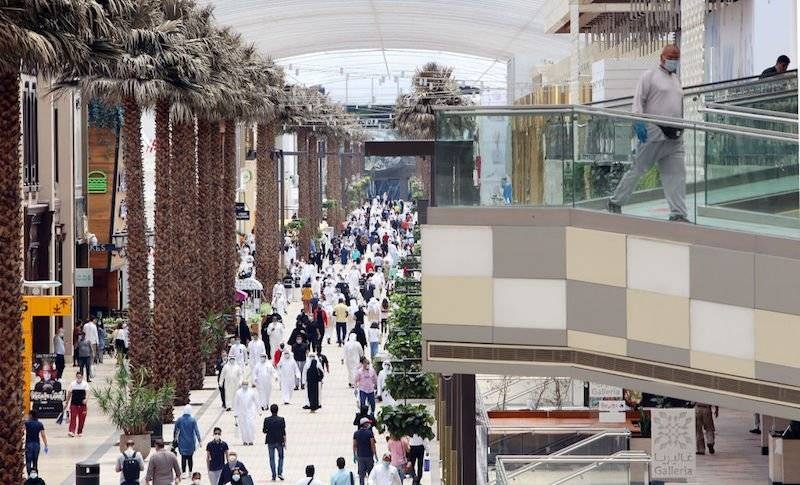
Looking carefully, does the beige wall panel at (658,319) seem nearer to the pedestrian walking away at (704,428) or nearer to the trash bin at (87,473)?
the trash bin at (87,473)

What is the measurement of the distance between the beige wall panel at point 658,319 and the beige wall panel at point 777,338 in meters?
0.68

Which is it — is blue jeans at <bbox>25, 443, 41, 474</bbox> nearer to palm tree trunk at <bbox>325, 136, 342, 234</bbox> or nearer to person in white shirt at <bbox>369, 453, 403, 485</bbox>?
person in white shirt at <bbox>369, 453, 403, 485</bbox>

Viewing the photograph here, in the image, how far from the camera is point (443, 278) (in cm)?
1521

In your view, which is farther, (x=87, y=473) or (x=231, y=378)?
(x=231, y=378)

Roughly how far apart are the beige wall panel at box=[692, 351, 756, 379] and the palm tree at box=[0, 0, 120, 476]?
9233 millimetres

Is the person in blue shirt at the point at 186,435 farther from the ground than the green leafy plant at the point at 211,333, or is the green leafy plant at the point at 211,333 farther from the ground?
the green leafy plant at the point at 211,333

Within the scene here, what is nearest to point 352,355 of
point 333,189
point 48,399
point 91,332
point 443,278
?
point 48,399

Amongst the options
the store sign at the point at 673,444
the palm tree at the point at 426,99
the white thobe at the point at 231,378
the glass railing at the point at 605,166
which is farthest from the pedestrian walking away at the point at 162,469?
the palm tree at the point at 426,99

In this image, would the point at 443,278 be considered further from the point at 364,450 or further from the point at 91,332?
the point at 91,332

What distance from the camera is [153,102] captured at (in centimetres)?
3347

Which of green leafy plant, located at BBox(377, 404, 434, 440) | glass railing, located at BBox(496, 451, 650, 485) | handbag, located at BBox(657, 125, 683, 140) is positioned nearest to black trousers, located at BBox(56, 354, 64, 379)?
green leafy plant, located at BBox(377, 404, 434, 440)

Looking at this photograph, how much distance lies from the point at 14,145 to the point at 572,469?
7.89 m

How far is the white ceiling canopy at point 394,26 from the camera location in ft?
243

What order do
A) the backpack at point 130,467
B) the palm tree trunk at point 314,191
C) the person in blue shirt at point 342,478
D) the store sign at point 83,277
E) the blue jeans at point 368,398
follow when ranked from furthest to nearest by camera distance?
the palm tree trunk at point 314,191
the store sign at point 83,277
the blue jeans at point 368,398
the backpack at point 130,467
the person in blue shirt at point 342,478
